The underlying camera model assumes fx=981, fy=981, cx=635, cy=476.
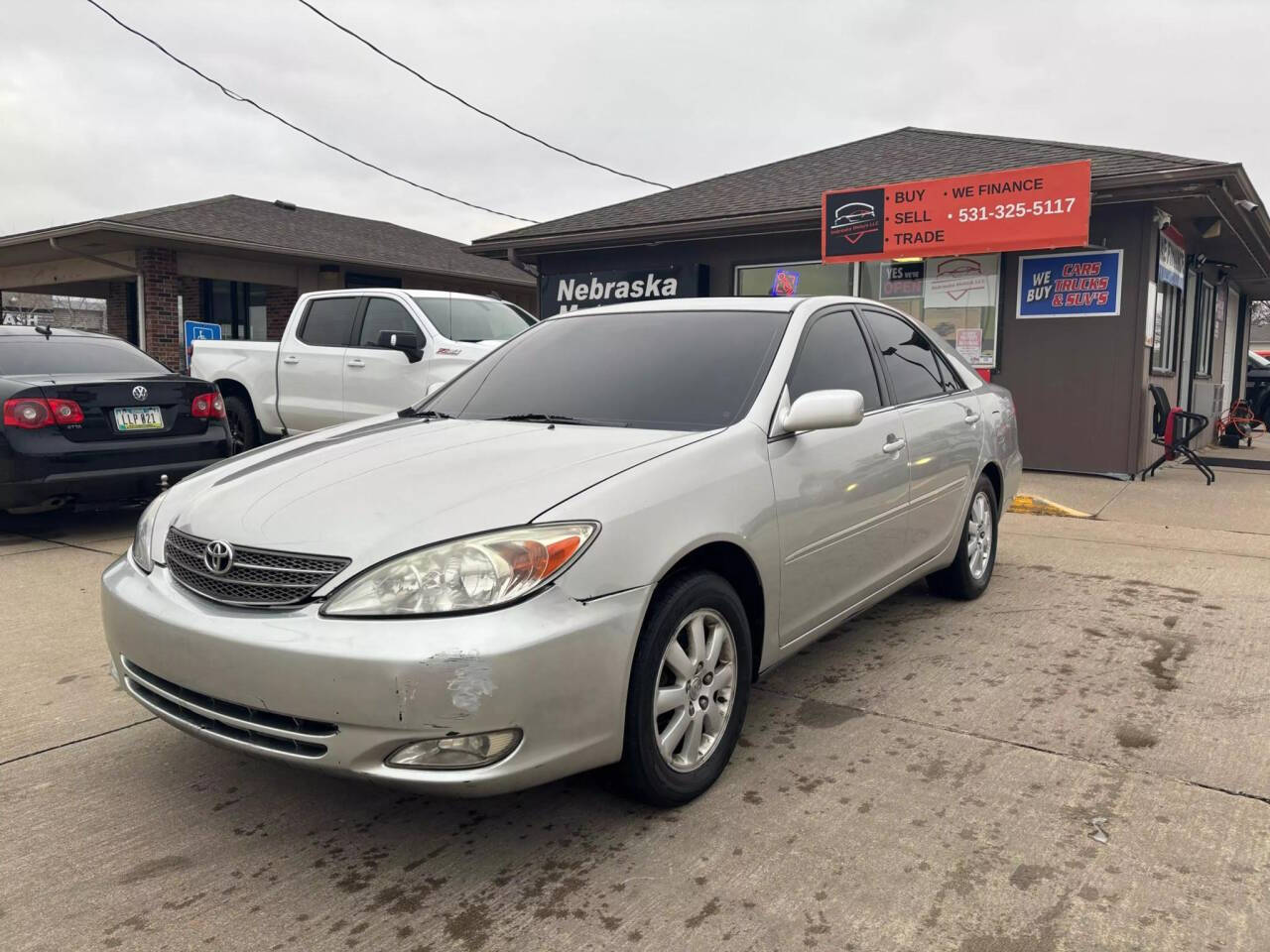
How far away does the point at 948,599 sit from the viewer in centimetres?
525

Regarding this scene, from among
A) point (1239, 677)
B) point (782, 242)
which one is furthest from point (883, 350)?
point (782, 242)

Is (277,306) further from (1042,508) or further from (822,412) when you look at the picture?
(822,412)

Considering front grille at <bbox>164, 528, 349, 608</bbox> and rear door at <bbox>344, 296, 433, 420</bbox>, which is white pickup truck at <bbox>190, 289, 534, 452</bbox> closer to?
rear door at <bbox>344, 296, 433, 420</bbox>

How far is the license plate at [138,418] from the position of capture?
6523 millimetres

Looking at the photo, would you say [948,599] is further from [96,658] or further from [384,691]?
[96,658]

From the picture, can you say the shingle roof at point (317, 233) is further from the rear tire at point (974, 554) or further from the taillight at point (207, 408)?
the rear tire at point (974, 554)

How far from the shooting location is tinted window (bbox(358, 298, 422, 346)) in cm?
906

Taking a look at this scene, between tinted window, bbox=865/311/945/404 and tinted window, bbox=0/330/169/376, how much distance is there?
5245 millimetres

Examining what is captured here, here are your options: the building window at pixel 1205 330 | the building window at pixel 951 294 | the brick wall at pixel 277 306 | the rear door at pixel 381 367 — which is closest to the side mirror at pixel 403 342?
the rear door at pixel 381 367

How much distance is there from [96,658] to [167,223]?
14488 millimetres

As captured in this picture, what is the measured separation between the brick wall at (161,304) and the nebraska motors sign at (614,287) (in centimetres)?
685

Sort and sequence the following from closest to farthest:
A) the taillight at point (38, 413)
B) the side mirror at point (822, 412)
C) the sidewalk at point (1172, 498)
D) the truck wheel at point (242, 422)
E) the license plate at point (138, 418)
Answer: the side mirror at point (822, 412), the taillight at point (38, 413), the license plate at point (138, 418), the sidewalk at point (1172, 498), the truck wheel at point (242, 422)

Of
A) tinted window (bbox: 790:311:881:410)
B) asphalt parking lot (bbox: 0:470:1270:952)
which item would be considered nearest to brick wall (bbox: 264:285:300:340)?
asphalt parking lot (bbox: 0:470:1270:952)

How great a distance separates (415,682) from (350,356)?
738 centimetres
